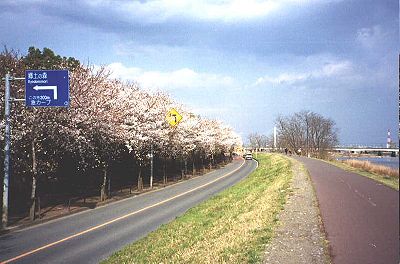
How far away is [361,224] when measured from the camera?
11.9 meters

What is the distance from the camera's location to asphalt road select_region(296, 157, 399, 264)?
29.2 feet

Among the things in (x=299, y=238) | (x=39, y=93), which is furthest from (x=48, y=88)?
(x=299, y=238)

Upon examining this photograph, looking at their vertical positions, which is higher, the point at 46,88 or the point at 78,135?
the point at 46,88

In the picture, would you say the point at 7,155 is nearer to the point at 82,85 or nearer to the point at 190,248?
the point at 82,85

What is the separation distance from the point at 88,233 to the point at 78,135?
319 inches

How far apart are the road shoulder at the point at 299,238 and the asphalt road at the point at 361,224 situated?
29 cm

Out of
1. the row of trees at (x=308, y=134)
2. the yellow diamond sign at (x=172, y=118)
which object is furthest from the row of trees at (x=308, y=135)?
the yellow diamond sign at (x=172, y=118)

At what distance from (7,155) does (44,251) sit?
646cm

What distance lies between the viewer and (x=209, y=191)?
3127 centimetres

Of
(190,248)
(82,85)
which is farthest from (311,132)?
(190,248)

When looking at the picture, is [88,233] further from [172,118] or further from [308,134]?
[308,134]

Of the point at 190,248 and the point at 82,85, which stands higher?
the point at 82,85

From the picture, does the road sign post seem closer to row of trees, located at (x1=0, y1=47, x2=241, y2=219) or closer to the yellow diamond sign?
row of trees, located at (x1=0, y1=47, x2=241, y2=219)

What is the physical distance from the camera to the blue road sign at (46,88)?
1767 centimetres
